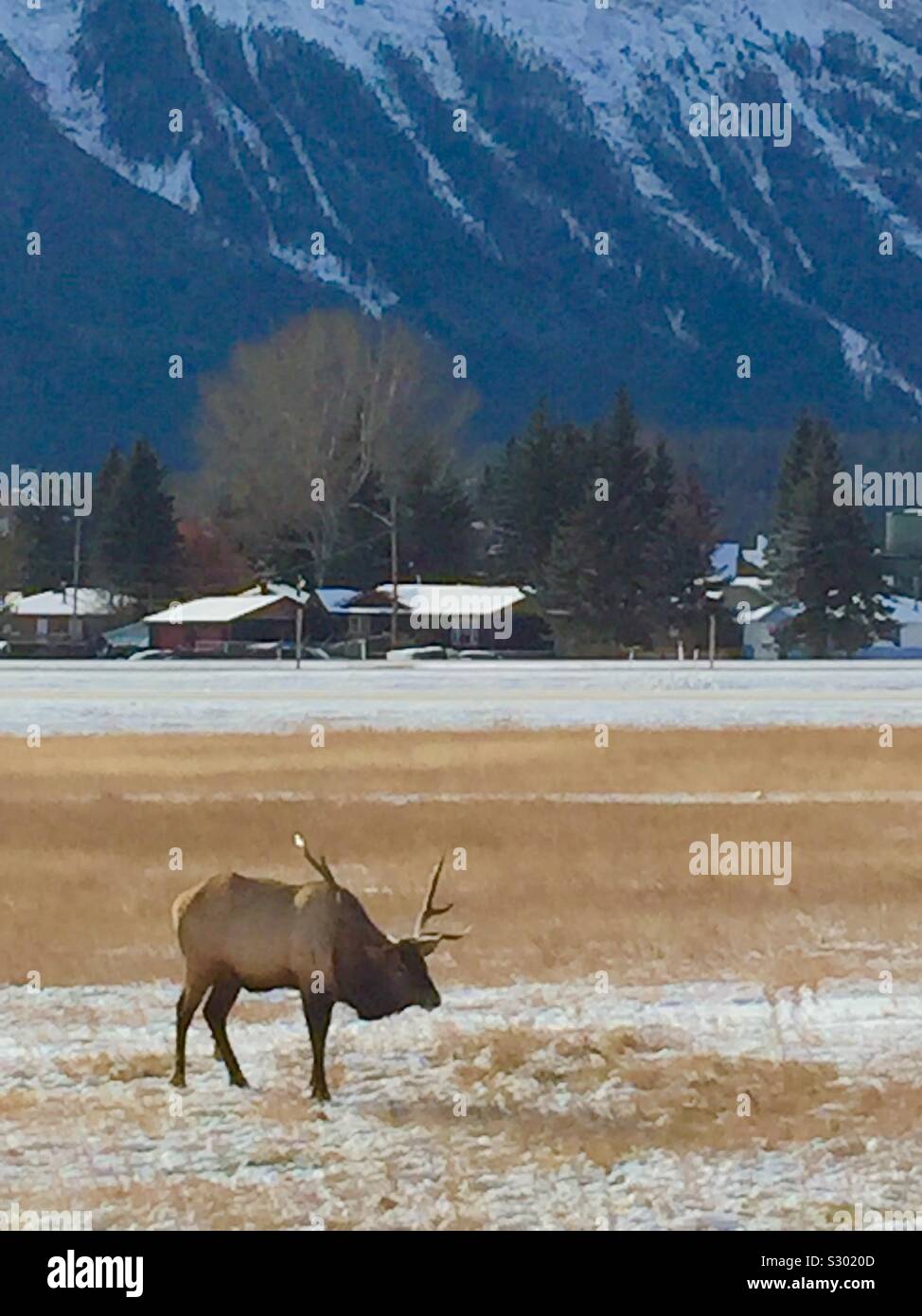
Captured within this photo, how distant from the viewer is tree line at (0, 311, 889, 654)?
9838 centimetres

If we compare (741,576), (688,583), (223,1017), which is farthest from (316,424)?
(223,1017)

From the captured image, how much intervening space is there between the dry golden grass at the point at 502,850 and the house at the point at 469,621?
61.3m

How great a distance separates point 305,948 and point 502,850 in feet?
39.6

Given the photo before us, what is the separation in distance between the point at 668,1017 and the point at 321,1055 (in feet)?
11.7

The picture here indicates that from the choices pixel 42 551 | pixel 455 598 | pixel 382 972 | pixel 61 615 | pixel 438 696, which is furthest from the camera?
pixel 42 551

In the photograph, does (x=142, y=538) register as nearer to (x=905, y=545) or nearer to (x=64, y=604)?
(x=64, y=604)

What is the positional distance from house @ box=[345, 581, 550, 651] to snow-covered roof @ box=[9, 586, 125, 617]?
516 inches

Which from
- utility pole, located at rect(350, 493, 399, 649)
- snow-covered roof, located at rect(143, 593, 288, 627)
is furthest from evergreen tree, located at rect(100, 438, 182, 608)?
utility pole, located at rect(350, 493, 399, 649)

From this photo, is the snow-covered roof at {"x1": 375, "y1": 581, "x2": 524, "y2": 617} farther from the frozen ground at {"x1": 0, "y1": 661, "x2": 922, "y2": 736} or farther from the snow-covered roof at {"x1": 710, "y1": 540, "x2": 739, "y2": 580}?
the snow-covered roof at {"x1": 710, "y1": 540, "x2": 739, "y2": 580}

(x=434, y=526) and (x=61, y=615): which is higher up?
(x=434, y=526)

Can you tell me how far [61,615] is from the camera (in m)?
111
